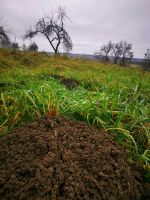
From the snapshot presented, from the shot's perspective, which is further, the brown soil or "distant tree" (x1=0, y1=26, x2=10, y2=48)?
"distant tree" (x1=0, y1=26, x2=10, y2=48)

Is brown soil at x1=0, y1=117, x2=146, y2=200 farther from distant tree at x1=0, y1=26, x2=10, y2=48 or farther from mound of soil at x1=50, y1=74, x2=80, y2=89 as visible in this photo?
distant tree at x1=0, y1=26, x2=10, y2=48

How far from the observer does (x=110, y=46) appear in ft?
140

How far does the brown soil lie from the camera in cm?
112

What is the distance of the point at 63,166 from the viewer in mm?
1254

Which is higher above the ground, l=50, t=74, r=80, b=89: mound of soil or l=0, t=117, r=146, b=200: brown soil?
l=0, t=117, r=146, b=200: brown soil

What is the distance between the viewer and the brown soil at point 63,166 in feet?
3.68

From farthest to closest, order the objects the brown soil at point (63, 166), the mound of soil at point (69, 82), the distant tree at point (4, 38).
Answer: the distant tree at point (4, 38)
the mound of soil at point (69, 82)
the brown soil at point (63, 166)

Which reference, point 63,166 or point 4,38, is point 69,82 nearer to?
point 63,166

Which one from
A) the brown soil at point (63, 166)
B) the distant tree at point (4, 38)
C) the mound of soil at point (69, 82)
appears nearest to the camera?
the brown soil at point (63, 166)

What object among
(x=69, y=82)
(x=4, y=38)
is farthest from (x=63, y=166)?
(x=4, y=38)

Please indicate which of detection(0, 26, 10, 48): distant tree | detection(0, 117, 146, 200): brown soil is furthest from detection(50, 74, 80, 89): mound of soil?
detection(0, 26, 10, 48): distant tree

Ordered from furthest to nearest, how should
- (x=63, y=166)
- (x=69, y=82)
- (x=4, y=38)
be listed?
(x=4, y=38) < (x=69, y=82) < (x=63, y=166)

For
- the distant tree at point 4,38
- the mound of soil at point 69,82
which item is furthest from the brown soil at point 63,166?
the distant tree at point 4,38

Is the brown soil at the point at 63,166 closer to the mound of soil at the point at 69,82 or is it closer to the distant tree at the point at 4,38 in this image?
the mound of soil at the point at 69,82
